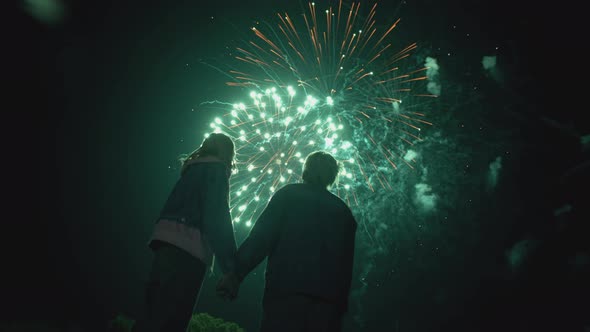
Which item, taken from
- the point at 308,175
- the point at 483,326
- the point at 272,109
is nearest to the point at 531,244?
the point at 483,326

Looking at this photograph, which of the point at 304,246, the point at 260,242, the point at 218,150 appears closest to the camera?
the point at 304,246

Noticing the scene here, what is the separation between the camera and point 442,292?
85438mm

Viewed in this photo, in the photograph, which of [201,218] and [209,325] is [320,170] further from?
[209,325]

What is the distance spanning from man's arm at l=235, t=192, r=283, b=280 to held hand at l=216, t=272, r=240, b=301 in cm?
6

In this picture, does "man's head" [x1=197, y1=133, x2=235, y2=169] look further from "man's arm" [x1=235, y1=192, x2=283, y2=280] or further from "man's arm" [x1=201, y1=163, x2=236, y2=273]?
"man's arm" [x1=235, y1=192, x2=283, y2=280]

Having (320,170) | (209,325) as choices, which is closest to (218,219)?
(320,170)

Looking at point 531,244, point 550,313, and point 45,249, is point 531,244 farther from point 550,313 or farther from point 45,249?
point 45,249

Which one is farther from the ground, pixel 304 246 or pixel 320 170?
pixel 320 170

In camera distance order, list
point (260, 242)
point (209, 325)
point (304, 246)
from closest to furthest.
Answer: point (304, 246)
point (260, 242)
point (209, 325)

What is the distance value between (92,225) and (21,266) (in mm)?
6195

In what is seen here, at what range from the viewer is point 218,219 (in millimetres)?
2822

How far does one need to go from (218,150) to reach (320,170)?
1109mm

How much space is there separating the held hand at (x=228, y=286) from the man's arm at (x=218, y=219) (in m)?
0.06

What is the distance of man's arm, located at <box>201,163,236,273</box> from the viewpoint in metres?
2.73
